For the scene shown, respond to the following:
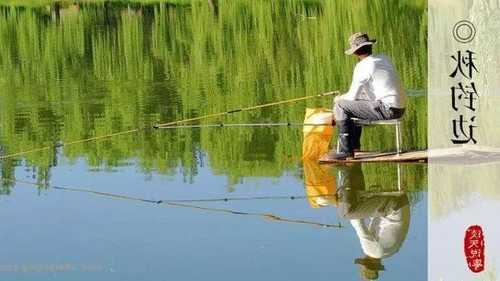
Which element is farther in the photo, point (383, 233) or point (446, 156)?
point (446, 156)

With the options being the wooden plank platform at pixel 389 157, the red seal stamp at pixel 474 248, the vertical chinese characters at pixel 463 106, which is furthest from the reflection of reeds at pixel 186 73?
the red seal stamp at pixel 474 248

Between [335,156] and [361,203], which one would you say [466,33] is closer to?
[335,156]

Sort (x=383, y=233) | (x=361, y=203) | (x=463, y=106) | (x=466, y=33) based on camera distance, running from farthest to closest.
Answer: (x=466, y=33), (x=463, y=106), (x=361, y=203), (x=383, y=233)

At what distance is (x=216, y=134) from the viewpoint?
13.0m

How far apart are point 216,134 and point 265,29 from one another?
49.4 feet

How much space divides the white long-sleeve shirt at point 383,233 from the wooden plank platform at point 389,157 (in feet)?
5.42

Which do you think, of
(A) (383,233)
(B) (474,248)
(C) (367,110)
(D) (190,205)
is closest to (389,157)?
(C) (367,110)

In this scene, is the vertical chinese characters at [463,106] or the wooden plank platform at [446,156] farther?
the vertical chinese characters at [463,106]

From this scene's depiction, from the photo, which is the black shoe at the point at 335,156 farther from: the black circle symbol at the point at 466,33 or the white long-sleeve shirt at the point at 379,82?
the black circle symbol at the point at 466,33

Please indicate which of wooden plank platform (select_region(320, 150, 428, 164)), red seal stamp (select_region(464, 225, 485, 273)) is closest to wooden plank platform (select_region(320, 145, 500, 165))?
wooden plank platform (select_region(320, 150, 428, 164))

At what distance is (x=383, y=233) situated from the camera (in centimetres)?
847

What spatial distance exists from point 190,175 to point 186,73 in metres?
9.16

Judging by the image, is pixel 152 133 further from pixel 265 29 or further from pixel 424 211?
pixel 265 29

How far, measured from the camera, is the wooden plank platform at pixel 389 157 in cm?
1079
